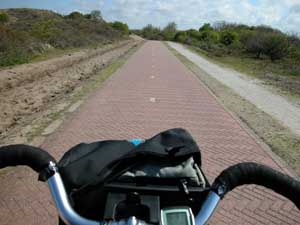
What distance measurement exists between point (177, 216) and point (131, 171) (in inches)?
11.5

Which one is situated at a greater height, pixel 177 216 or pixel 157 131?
pixel 177 216

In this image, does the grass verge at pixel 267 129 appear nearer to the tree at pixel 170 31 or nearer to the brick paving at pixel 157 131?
the brick paving at pixel 157 131

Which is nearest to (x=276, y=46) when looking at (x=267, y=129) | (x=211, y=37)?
(x=267, y=129)

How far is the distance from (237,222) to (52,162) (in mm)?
2784

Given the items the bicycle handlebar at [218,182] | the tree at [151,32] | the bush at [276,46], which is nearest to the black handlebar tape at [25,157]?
the bicycle handlebar at [218,182]

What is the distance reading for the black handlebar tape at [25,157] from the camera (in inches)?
62.2

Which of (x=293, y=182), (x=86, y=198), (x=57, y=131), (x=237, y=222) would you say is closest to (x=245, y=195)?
(x=237, y=222)

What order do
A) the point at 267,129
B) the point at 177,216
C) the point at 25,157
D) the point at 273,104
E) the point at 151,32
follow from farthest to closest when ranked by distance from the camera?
the point at 151,32 < the point at 273,104 < the point at 267,129 < the point at 25,157 < the point at 177,216

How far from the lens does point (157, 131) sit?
6992mm

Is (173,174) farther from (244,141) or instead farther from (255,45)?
(255,45)

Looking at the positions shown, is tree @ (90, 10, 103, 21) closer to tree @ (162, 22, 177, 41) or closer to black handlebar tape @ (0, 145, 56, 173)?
tree @ (162, 22, 177, 41)

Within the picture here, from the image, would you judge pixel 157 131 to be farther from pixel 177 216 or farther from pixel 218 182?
pixel 177 216

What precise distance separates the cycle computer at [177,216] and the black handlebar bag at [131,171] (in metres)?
0.11

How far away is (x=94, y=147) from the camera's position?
183 centimetres
